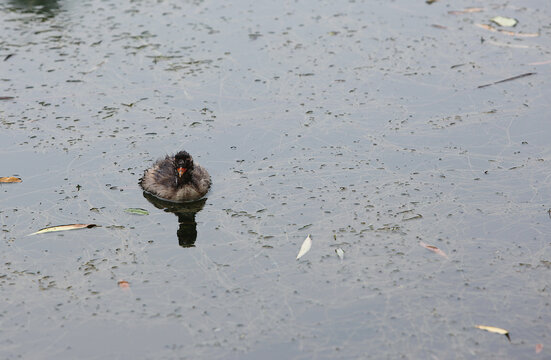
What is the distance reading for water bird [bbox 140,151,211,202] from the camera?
6.85 metres

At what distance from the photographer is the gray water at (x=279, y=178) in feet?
17.1

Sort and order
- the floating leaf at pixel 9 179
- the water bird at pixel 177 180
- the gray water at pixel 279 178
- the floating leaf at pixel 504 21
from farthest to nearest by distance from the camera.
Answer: the floating leaf at pixel 504 21 < the floating leaf at pixel 9 179 < the water bird at pixel 177 180 < the gray water at pixel 279 178

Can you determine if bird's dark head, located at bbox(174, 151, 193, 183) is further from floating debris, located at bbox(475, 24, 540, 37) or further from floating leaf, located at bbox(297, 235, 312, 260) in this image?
floating debris, located at bbox(475, 24, 540, 37)

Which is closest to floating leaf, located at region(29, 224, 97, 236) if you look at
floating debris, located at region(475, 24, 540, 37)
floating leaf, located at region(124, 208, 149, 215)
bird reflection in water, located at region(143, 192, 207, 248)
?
floating leaf, located at region(124, 208, 149, 215)

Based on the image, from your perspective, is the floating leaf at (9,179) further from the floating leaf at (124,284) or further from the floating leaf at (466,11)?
the floating leaf at (466,11)

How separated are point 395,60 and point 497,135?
193 cm

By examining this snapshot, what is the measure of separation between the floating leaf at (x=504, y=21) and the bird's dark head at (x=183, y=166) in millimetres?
5154

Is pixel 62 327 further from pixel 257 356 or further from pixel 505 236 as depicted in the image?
pixel 505 236

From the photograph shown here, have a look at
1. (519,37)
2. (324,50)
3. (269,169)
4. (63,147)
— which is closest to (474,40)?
(519,37)

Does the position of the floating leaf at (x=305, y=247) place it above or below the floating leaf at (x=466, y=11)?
below

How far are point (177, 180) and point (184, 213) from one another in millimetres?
291

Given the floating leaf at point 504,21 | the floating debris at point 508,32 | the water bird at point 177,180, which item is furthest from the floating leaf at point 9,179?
the floating leaf at point 504,21

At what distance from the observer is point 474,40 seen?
977cm

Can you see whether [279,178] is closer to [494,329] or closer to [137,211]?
[137,211]
